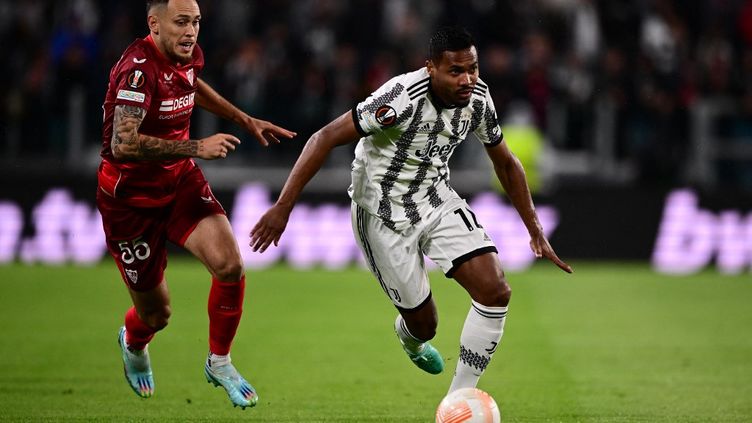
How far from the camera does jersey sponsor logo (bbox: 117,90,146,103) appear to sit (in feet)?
21.8

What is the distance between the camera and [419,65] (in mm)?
16766

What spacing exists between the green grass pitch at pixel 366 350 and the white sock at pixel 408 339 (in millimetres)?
353

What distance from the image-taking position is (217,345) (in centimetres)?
717

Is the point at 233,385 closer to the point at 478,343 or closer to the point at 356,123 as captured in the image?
the point at 478,343

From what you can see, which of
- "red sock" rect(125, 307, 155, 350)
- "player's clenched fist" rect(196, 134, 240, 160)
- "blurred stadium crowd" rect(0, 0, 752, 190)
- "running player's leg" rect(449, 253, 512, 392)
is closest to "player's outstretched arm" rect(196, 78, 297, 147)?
"player's clenched fist" rect(196, 134, 240, 160)

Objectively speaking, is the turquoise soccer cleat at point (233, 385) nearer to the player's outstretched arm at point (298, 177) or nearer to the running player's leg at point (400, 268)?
the player's outstretched arm at point (298, 177)

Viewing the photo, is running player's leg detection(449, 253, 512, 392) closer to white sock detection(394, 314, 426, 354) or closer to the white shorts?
the white shorts

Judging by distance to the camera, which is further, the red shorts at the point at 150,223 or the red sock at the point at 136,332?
the red sock at the point at 136,332

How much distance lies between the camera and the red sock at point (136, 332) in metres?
7.74

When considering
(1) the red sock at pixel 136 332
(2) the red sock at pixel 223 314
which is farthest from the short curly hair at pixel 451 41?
(1) the red sock at pixel 136 332

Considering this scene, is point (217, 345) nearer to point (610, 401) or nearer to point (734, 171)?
point (610, 401)

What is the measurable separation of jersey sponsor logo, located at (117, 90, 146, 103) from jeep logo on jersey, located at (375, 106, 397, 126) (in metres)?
1.36

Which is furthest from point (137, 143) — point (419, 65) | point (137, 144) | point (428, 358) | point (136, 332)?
point (419, 65)

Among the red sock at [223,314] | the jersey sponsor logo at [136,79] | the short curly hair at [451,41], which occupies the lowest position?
the red sock at [223,314]
